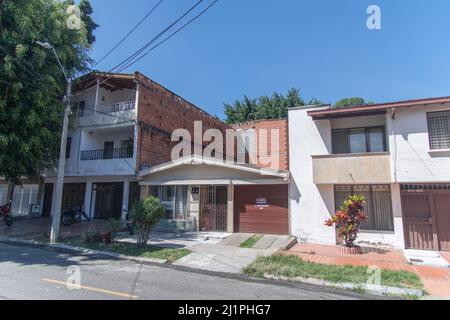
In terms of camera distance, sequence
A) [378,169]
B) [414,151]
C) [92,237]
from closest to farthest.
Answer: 1. [414,151]
2. [378,169]
3. [92,237]

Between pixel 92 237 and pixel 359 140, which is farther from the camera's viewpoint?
pixel 359 140

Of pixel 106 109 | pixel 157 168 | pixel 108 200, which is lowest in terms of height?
pixel 108 200

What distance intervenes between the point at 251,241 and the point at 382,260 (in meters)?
4.95

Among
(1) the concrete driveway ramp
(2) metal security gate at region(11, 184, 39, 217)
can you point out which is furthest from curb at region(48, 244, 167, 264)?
(2) metal security gate at region(11, 184, 39, 217)

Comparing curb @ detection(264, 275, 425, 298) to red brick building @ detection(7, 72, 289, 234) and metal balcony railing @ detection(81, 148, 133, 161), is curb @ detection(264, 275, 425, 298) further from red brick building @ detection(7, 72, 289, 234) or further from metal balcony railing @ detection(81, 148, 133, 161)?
metal balcony railing @ detection(81, 148, 133, 161)

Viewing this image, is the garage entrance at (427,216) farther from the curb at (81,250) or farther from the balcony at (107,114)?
the balcony at (107,114)

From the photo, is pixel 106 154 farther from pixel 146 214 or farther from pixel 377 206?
pixel 377 206

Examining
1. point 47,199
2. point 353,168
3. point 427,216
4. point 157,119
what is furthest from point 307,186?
point 47,199

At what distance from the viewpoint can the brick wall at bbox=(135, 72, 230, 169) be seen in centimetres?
1709

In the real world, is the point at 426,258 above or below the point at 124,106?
A: below

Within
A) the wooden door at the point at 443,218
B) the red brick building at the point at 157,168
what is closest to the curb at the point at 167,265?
the red brick building at the point at 157,168

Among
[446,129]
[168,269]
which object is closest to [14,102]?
[168,269]

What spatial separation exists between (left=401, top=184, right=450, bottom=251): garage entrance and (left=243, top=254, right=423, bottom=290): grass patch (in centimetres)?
450

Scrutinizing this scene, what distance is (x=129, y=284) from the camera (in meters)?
6.41
